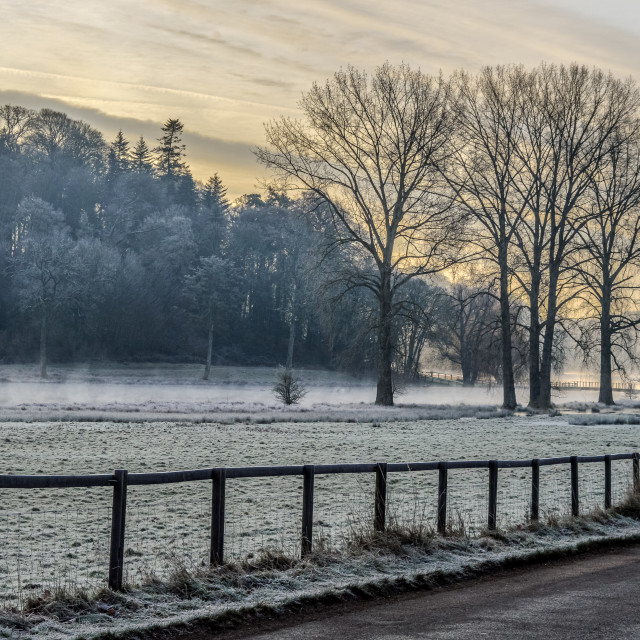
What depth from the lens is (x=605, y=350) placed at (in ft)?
205

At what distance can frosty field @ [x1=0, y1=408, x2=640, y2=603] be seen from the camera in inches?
515

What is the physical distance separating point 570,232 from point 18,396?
33.3 metres

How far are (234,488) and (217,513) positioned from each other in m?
9.05

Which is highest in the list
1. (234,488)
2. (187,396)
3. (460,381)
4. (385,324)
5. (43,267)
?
(43,267)

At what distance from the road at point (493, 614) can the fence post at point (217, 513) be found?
1.49 metres

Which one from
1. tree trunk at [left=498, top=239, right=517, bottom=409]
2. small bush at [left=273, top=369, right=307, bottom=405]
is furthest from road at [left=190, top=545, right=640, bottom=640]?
tree trunk at [left=498, top=239, right=517, bottom=409]

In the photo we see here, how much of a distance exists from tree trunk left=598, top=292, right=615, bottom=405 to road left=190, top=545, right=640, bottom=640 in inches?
2045

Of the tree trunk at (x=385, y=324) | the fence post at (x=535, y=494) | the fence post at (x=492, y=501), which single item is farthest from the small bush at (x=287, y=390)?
the fence post at (x=492, y=501)

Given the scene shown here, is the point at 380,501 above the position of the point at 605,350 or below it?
below

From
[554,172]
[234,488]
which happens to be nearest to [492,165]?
[554,172]

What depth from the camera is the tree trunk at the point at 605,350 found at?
202ft

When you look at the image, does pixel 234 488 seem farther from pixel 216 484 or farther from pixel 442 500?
pixel 216 484

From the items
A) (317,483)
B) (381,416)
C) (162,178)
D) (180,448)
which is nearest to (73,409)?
(381,416)

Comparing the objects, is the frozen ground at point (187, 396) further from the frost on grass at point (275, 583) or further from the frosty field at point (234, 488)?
the frost on grass at point (275, 583)
